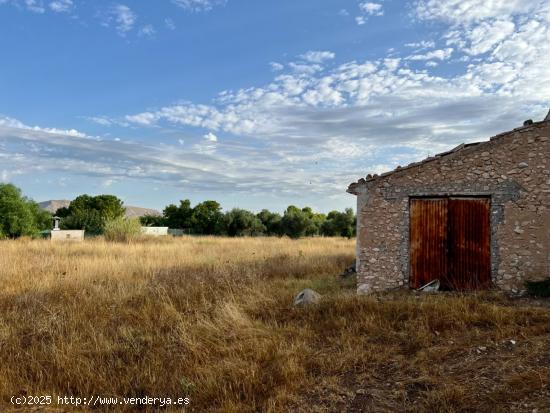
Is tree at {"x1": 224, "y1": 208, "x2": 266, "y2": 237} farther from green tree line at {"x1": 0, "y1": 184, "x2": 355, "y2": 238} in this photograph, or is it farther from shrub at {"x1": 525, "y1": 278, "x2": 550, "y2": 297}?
shrub at {"x1": 525, "y1": 278, "x2": 550, "y2": 297}

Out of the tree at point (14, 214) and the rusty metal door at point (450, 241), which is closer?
the rusty metal door at point (450, 241)

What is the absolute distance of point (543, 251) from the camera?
816cm

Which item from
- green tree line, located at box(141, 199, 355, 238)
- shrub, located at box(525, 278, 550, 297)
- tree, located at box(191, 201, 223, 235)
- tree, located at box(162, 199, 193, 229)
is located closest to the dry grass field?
shrub, located at box(525, 278, 550, 297)

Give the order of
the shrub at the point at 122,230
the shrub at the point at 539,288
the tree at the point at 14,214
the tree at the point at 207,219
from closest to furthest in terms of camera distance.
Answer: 1. the shrub at the point at 539,288
2. the shrub at the point at 122,230
3. the tree at the point at 14,214
4. the tree at the point at 207,219

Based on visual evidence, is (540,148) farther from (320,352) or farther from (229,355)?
(229,355)

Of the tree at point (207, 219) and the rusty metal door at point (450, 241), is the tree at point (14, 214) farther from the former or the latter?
the rusty metal door at point (450, 241)

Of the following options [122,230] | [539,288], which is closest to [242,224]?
[122,230]

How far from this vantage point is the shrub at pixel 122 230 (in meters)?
22.1

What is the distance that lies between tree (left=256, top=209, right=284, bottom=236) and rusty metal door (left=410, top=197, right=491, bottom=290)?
29687mm

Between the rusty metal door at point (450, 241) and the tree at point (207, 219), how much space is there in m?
31.6

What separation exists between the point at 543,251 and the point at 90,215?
127ft

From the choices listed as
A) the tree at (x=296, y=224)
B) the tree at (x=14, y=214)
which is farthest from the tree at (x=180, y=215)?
the tree at (x=14, y=214)

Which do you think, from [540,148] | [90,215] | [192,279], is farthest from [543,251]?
[90,215]

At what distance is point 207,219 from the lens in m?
43.1
